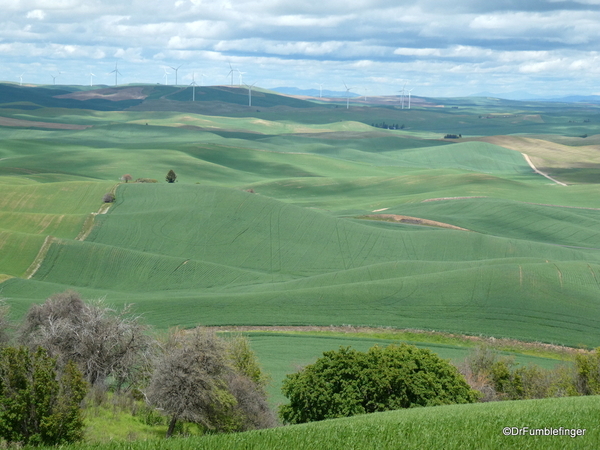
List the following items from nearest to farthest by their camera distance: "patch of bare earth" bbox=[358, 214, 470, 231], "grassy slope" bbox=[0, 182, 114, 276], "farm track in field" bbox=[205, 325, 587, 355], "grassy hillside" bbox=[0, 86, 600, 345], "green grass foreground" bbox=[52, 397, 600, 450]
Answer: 1. "green grass foreground" bbox=[52, 397, 600, 450]
2. "farm track in field" bbox=[205, 325, 587, 355]
3. "grassy hillside" bbox=[0, 86, 600, 345]
4. "grassy slope" bbox=[0, 182, 114, 276]
5. "patch of bare earth" bbox=[358, 214, 470, 231]

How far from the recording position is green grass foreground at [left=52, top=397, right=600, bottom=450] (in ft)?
54.0

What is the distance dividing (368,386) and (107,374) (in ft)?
43.6

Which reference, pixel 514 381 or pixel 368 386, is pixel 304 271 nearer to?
pixel 514 381

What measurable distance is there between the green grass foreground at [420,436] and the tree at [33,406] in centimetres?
527

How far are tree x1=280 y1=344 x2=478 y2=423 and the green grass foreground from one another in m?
12.2

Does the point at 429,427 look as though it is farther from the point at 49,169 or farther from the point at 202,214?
the point at 49,169

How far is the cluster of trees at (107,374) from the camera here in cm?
2222

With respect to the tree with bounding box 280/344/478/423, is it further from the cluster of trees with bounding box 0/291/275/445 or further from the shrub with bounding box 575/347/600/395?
the shrub with bounding box 575/347/600/395

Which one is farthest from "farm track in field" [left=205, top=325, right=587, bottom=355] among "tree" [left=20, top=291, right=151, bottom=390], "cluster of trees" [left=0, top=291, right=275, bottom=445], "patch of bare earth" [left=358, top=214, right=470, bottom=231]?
"patch of bare earth" [left=358, top=214, right=470, bottom=231]

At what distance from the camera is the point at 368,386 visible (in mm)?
32031

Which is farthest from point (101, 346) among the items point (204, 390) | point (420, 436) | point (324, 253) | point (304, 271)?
point (324, 253)

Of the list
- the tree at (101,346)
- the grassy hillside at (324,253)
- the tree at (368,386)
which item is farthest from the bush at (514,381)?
the tree at (101,346)

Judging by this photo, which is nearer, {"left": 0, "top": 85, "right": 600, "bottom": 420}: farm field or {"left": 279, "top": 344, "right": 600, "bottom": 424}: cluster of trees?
{"left": 279, "top": 344, "right": 600, "bottom": 424}: cluster of trees

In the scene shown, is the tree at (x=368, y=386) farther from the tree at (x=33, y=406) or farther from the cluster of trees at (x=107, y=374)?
the tree at (x=33, y=406)
